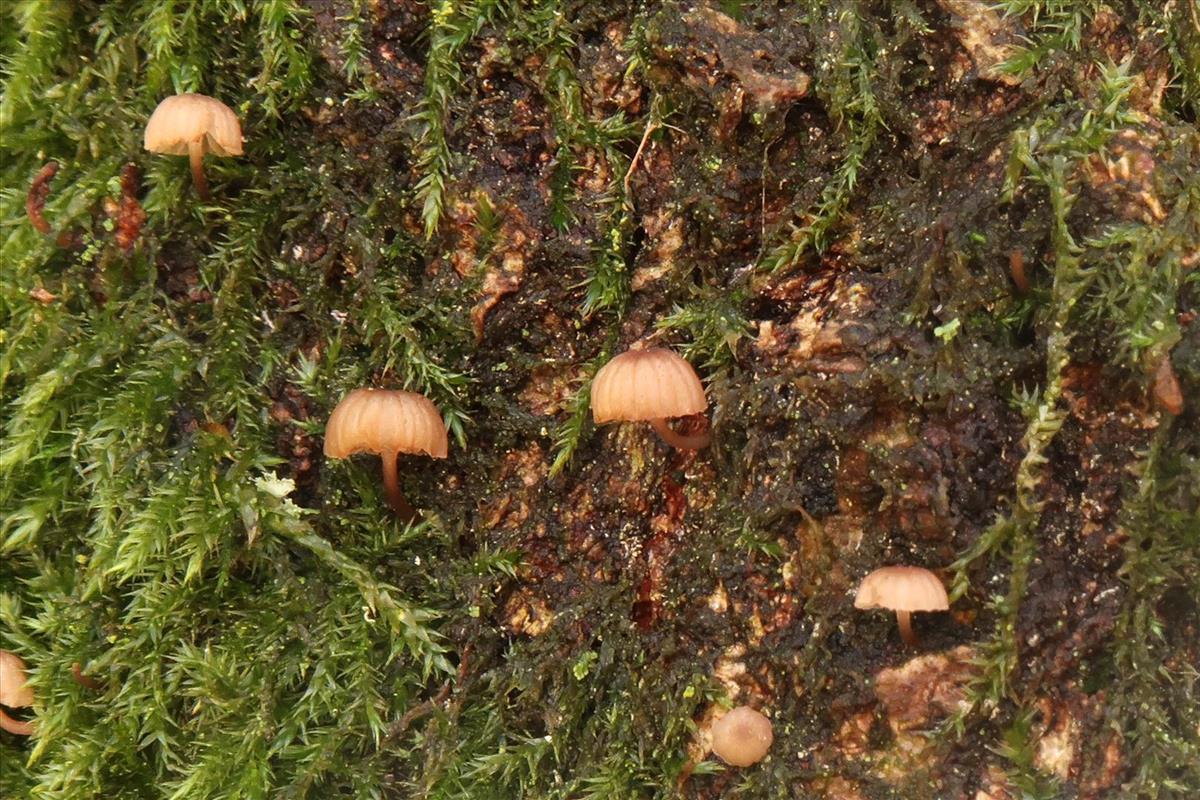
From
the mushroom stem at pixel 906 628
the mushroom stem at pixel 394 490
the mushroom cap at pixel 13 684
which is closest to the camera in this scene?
the mushroom stem at pixel 906 628

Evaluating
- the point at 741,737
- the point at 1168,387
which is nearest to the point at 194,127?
the point at 741,737

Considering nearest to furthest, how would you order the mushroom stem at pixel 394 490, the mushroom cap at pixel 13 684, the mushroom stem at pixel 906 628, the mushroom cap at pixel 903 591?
the mushroom cap at pixel 903 591 → the mushroom stem at pixel 906 628 → the mushroom stem at pixel 394 490 → the mushroom cap at pixel 13 684

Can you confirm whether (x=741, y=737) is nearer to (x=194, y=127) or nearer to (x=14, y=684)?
(x=14, y=684)

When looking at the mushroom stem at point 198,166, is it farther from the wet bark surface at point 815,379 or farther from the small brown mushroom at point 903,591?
the small brown mushroom at point 903,591

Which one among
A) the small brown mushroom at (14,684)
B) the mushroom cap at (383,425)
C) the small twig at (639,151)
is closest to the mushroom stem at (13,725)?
the small brown mushroom at (14,684)

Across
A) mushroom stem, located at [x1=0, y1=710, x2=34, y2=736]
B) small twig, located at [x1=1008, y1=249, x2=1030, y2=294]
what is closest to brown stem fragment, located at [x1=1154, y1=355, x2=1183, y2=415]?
small twig, located at [x1=1008, y1=249, x2=1030, y2=294]

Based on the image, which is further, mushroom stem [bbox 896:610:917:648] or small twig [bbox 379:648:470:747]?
small twig [bbox 379:648:470:747]

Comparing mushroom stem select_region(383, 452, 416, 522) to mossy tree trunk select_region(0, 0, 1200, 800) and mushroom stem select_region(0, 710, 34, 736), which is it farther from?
mushroom stem select_region(0, 710, 34, 736)
